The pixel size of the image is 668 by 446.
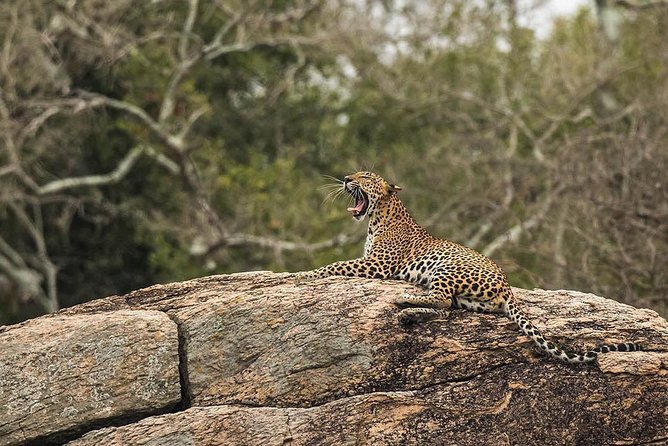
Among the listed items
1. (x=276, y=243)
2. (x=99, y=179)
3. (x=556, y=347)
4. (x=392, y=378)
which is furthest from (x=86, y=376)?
(x=99, y=179)

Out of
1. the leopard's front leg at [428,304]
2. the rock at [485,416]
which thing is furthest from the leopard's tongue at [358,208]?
the rock at [485,416]

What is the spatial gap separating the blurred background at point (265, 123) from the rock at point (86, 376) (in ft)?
56.4

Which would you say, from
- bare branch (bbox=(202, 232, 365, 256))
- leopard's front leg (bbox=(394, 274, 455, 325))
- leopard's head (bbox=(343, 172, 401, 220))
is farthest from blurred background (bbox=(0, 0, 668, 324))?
leopard's front leg (bbox=(394, 274, 455, 325))

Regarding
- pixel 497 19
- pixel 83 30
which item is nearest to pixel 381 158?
pixel 497 19

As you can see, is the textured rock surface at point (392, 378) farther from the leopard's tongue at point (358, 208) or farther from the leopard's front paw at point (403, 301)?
the leopard's tongue at point (358, 208)

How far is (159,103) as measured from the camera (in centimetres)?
3800

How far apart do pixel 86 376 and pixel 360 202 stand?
3.20 meters

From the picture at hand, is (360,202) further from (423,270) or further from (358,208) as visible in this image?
(423,270)

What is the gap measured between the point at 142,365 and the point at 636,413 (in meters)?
3.82

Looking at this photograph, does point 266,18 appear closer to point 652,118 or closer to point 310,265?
point 310,265

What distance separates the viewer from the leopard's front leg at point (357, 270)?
11844 millimetres

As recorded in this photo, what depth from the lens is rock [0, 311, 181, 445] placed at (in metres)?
10.8

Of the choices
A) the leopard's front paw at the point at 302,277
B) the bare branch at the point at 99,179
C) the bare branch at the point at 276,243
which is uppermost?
the leopard's front paw at the point at 302,277

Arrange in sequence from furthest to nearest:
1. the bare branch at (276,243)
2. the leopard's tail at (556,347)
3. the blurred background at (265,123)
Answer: the blurred background at (265,123) → the bare branch at (276,243) → the leopard's tail at (556,347)
